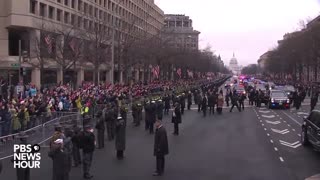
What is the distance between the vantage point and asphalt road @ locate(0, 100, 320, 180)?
46.4 feet

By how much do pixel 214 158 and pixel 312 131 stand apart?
358cm

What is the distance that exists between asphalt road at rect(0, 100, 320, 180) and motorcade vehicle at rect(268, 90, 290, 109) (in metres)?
15.5

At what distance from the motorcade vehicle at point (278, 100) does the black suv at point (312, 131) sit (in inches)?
875

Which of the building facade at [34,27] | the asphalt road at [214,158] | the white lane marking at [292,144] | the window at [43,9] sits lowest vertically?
the asphalt road at [214,158]

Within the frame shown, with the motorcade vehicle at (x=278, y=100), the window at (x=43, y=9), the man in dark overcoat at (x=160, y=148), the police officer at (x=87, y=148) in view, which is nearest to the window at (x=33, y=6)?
the window at (x=43, y=9)

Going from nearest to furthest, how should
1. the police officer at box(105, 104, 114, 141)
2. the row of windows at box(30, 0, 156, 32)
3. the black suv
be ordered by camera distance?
the black suv, the police officer at box(105, 104, 114, 141), the row of windows at box(30, 0, 156, 32)

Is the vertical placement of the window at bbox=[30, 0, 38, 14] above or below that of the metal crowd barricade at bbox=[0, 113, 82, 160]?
above

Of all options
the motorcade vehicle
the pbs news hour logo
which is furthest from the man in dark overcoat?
the motorcade vehicle

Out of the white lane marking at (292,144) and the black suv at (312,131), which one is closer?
the black suv at (312,131)

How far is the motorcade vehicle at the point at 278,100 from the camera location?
41719 millimetres

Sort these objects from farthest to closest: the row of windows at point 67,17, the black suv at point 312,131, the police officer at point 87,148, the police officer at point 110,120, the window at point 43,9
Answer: the window at point 43,9 → the row of windows at point 67,17 → the police officer at point 110,120 → the black suv at point 312,131 → the police officer at point 87,148

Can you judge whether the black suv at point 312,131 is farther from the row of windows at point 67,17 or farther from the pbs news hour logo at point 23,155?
the row of windows at point 67,17

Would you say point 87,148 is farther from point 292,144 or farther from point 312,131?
point 292,144

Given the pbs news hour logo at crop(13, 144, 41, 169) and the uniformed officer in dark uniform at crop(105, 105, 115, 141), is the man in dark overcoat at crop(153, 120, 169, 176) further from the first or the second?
the uniformed officer in dark uniform at crop(105, 105, 115, 141)
